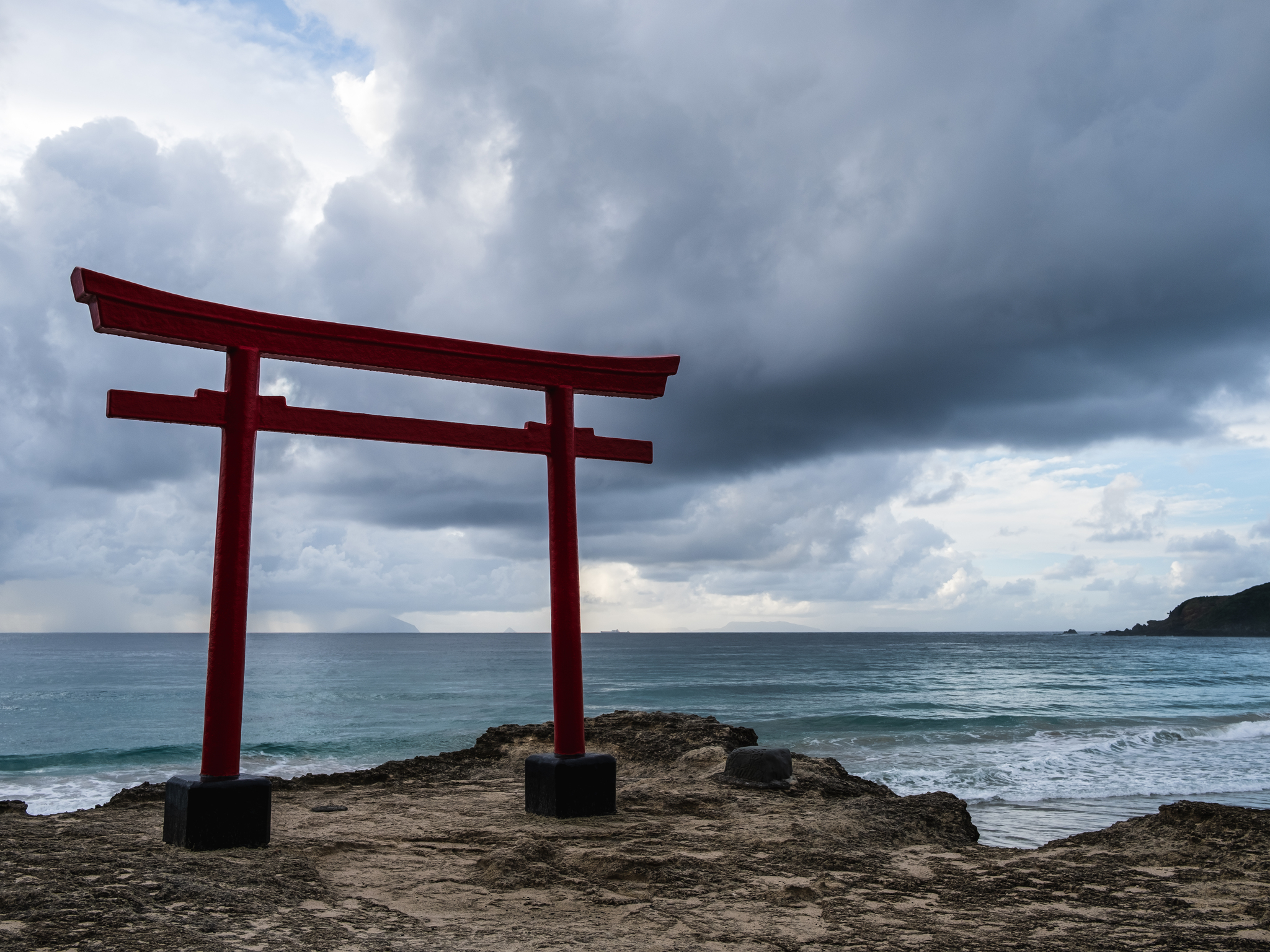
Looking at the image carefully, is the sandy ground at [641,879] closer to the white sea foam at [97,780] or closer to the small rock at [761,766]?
the small rock at [761,766]

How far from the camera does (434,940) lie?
11.1 ft

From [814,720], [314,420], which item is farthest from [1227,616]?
[314,420]

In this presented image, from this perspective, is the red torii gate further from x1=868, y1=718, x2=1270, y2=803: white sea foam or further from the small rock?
x1=868, y1=718, x2=1270, y2=803: white sea foam

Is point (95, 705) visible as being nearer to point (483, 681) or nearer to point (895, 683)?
point (483, 681)

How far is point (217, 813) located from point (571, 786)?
7.34 ft

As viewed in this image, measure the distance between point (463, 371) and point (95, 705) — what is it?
29342mm

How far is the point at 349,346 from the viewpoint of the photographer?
570 centimetres

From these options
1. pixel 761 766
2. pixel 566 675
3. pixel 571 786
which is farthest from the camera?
pixel 761 766

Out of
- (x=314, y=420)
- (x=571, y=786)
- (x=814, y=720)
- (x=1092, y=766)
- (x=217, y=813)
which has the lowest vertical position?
(x=814, y=720)

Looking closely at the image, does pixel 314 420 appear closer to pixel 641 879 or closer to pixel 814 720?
pixel 641 879

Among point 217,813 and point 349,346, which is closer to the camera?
point 217,813

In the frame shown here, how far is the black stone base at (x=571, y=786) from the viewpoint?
18.9 ft

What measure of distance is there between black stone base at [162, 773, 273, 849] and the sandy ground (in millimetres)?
97

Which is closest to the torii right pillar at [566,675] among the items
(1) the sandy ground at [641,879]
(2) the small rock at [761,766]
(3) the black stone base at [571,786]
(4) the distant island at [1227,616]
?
(3) the black stone base at [571,786]
